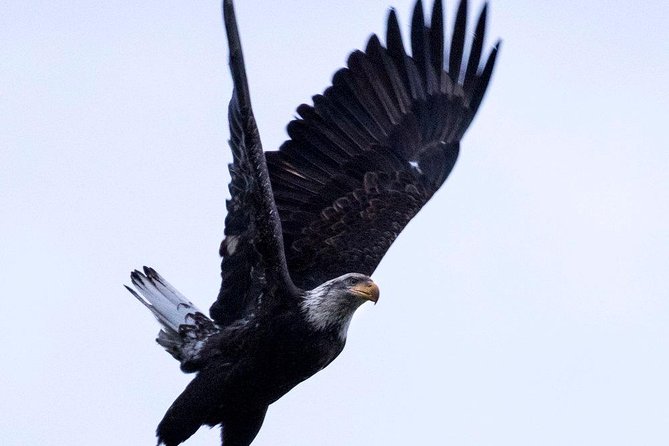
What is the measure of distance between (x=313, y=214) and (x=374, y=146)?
112cm

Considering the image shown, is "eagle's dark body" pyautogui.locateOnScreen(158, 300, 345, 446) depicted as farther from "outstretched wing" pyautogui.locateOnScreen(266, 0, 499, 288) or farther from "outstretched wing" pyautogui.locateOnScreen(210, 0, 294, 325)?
"outstretched wing" pyautogui.locateOnScreen(266, 0, 499, 288)

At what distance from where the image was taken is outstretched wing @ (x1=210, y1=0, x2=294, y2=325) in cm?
1246

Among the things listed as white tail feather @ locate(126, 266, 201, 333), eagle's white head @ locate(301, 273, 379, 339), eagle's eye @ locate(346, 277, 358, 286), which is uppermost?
white tail feather @ locate(126, 266, 201, 333)

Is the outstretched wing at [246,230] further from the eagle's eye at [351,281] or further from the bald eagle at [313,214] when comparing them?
the eagle's eye at [351,281]

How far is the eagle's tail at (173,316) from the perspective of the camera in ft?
46.5

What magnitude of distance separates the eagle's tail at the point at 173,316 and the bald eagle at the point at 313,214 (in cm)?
1

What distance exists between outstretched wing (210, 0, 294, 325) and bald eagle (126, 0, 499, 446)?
12mm

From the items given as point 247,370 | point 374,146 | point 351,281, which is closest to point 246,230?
point 351,281

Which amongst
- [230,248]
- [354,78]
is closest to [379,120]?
[354,78]

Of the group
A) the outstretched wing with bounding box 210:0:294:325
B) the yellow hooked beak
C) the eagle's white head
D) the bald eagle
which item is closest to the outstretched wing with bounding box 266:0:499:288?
the bald eagle

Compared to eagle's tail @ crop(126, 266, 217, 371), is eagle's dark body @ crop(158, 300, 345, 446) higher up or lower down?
lower down

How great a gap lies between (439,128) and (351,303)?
10.3ft

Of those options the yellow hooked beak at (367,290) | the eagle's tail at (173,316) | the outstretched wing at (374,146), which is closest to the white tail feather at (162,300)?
the eagle's tail at (173,316)

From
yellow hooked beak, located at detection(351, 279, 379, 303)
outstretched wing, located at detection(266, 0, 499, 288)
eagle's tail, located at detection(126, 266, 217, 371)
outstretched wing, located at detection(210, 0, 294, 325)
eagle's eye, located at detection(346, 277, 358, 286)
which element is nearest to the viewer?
outstretched wing, located at detection(210, 0, 294, 325)
